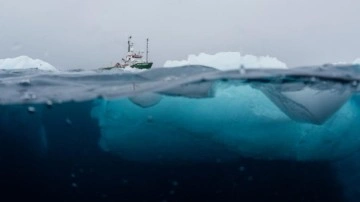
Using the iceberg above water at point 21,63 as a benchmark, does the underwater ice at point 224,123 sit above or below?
below

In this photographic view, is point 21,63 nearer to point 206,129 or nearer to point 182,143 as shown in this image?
point 182,143

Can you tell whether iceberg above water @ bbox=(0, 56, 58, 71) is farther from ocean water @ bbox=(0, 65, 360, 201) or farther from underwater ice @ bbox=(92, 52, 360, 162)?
underwater ice @ bbox=(92, 52, 360, 162)

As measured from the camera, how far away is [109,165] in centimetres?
608

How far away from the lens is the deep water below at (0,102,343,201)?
19.9ft

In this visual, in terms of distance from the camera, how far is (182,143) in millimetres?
6176

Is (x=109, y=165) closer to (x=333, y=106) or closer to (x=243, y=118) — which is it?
(x=243, y=118)

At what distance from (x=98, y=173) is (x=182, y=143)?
863 millimetres

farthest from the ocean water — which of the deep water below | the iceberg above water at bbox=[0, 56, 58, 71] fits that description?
the iceberg above water at bbox=[0, 56, 58, 71]

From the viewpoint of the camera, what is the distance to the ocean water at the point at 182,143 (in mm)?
6098

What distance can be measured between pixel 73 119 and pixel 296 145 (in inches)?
88.5

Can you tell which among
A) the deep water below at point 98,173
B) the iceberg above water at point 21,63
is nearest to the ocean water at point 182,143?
the deep water below at point 98,173

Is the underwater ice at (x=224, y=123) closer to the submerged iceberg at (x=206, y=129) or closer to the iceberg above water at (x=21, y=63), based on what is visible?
the submerged iceberg at (x=206, y=129)

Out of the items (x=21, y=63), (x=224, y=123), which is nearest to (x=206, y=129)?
(x=224, y=123)

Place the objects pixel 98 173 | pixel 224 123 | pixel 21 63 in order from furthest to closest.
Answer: pixel 21 63, pixel 224 123, pixel 98 173
